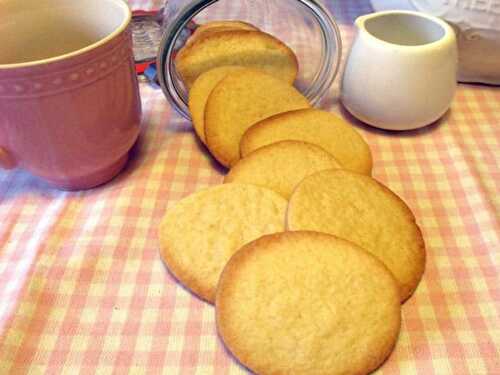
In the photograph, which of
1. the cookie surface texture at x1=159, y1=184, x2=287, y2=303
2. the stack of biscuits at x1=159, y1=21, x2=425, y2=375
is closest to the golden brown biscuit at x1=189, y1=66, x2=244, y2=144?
the stack of biscuits at x1=159, y1=21, x2=425, y2=375

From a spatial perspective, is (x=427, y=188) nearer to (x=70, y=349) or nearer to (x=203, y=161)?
(x=203, y=161)

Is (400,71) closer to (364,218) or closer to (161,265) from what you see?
(364,218)

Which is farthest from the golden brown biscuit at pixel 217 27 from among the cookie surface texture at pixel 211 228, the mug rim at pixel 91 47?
the cookie surface texture at pixel 211 228

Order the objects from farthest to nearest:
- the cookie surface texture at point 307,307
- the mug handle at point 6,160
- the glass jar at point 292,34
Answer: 1. the glass jar at point 292,34
2. the mug handle at point 6,160
3. the cookie surface texture at point 307,307

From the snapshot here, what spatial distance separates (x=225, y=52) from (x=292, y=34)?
0.13 metres

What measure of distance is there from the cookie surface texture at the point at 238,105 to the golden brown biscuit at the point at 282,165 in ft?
0.15

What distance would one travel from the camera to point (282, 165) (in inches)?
19.1

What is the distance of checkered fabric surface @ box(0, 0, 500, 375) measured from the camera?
0.38 m

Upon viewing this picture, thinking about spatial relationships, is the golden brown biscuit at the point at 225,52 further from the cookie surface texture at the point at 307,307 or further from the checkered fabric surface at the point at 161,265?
the cookie surface texture at the point at 307,307

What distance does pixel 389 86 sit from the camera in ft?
1.85

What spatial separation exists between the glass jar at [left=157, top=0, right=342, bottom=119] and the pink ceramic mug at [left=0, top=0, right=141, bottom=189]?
0.30 feet

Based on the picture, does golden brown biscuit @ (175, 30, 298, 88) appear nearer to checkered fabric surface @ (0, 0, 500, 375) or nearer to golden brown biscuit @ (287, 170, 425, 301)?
checkered fabric surface @ (0, 0, 500, 375)

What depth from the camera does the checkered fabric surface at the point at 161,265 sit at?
381 millimetres

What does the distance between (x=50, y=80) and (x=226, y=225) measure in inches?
7.6
